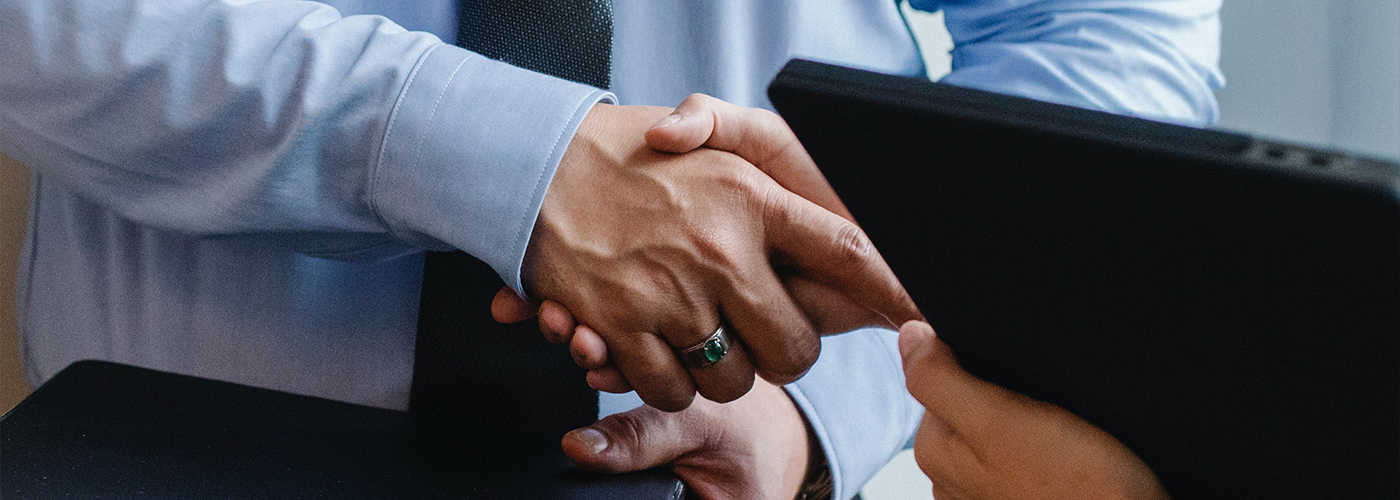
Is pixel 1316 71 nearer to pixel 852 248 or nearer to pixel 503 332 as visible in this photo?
pixel 852 248

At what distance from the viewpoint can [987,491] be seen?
46 cm

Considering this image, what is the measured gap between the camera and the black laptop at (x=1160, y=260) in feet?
0.83

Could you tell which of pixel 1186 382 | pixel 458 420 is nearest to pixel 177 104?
pixel 458 420

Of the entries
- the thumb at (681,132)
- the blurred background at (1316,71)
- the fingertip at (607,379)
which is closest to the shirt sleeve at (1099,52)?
the blurred background at (1316,71)

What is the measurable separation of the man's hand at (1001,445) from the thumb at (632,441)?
0.19 meters

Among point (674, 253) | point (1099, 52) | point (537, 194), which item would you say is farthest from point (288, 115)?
point (1099, 52)

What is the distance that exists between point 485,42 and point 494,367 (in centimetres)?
26

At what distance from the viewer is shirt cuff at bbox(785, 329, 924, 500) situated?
783 millimetres

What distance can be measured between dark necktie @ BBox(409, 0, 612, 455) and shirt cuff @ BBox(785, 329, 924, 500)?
217mm

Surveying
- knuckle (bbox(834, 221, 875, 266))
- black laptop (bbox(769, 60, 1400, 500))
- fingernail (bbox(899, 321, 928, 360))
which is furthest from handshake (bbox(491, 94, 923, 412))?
black laptop (bbox(769, 60, 1400, 500))

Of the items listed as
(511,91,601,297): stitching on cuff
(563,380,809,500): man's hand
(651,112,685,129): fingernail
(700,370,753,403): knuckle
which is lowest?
(563,380,809,500): man's hand

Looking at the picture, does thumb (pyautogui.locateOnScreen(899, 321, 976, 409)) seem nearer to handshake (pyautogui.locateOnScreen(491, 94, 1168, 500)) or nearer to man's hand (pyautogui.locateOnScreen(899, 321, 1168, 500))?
man's hand (pyautogui.locateOnScreen(899, 321, 1168, 500))

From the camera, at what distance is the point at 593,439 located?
0.55 meters

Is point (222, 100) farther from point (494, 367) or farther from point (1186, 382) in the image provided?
point (1186, 382)
